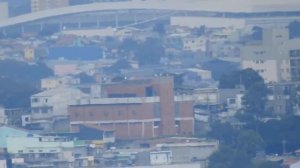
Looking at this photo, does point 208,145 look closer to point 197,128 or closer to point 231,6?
point 197,128

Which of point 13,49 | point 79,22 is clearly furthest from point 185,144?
point 79,22

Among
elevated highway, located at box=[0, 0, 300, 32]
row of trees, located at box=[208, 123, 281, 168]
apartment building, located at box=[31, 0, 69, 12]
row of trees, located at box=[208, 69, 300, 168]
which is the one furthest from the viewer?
apartment building, located at box=[31, 0, 69, 12]

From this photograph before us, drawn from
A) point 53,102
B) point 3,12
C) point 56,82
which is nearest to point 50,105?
point 53,102

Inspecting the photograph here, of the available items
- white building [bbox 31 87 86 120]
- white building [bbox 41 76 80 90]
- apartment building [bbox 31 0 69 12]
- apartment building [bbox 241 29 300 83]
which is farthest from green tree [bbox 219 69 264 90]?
apartment building [bbox 31 0 69 12]

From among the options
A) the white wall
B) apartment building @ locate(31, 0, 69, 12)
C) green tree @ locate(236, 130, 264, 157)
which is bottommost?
the white wall

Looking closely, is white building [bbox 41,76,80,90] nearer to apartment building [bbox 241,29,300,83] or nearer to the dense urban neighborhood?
the dense urban neighborhood

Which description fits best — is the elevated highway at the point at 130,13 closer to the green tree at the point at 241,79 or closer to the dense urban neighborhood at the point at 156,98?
the dense urban neighborhood at the point at 156,98

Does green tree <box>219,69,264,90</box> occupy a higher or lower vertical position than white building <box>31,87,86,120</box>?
higher
